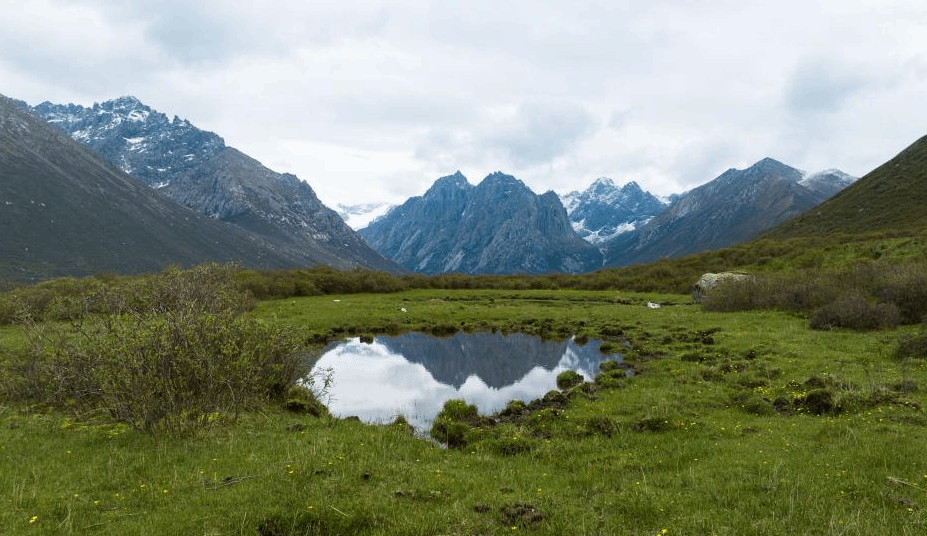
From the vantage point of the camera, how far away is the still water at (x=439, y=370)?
26.7m

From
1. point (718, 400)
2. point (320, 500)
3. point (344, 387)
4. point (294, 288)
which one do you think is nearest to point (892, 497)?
point (718, 400)

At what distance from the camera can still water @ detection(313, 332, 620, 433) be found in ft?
87.6

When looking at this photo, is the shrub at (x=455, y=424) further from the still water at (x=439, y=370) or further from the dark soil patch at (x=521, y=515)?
the dark soil patch at (x=521, y=515)

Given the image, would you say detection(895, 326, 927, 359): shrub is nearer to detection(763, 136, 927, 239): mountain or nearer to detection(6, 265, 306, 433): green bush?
detection(6, 265, 306, 433): green bush

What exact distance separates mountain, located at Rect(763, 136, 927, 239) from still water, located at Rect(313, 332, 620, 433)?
406ft

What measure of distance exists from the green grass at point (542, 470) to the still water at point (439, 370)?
19.3 ft

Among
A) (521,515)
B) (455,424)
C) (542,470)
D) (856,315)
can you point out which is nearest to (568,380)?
(455,424)

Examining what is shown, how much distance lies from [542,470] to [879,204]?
188m

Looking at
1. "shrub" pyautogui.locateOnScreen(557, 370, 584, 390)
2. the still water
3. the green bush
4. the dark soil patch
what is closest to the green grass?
the dark soil patch

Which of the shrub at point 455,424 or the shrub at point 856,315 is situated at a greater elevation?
the shrub at point 856,315

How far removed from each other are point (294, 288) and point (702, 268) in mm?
76542

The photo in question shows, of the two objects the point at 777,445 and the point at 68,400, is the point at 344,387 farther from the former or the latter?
the point at 777,445

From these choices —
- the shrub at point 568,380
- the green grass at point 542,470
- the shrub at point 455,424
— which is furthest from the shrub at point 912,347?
the shrub at point 455,424

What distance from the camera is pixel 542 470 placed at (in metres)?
14.5
